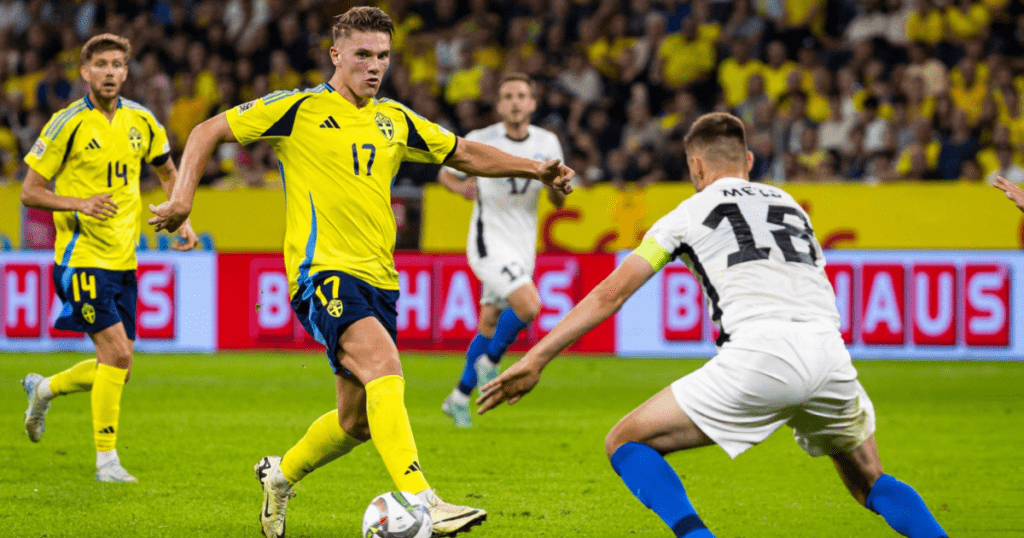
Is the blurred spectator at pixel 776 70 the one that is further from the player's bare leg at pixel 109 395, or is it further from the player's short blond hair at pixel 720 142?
the player's short blond hair at pixel 720 142

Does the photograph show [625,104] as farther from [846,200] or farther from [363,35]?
[363,35]

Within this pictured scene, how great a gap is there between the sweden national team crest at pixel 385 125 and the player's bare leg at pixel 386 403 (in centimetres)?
85

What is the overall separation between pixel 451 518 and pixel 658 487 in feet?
2.72

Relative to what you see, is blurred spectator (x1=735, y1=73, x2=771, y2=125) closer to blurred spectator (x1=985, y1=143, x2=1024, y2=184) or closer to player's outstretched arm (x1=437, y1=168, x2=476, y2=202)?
blurred spectator (x1=985, y1=143, x2=1024, y2=184)

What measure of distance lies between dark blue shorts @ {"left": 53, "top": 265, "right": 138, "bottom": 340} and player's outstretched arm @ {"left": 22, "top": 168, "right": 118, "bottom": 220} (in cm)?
46

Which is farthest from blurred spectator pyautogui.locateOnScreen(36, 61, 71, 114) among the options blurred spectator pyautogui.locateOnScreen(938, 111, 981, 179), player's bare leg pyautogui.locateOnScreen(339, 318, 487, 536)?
player's bare leg pyautogui.locateOnScreen(339, 318, 487, 536)

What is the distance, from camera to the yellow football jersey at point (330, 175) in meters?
5.20

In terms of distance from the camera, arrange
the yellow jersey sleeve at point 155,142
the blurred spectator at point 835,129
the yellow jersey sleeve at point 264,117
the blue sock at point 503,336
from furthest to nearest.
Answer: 1. the blurred spectator at point 835,129
2. the blue sock at point 503,336
3. the yellow jersey sleeve at point 155,142
4. the yellow jersey sleeve at point 264,117

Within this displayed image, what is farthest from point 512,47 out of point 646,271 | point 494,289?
point 646,271

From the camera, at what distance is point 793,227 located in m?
4.43

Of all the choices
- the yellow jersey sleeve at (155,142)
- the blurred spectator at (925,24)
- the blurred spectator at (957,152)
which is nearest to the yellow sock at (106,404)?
the yellow jersey sleeve at (155,142)

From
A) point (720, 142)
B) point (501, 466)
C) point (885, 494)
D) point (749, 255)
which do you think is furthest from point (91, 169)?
point (885, 494)

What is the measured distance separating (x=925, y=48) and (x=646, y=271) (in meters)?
12.9

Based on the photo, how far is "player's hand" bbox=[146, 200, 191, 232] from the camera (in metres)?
4.83
